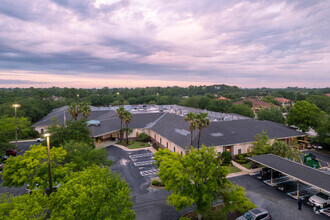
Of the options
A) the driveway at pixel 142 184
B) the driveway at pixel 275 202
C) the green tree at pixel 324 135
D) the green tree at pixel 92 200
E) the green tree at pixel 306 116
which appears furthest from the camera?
the green tree at pixel 306 116

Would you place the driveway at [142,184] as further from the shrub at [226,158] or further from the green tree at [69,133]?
the shrub at [226,158]

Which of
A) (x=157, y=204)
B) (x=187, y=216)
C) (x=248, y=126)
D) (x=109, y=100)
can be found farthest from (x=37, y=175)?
(x=109, y=100)

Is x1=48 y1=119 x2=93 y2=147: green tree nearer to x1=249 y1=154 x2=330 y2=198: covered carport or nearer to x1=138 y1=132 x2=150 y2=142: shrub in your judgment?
x1=138 y1=132 x2=150 y2=142: shrub

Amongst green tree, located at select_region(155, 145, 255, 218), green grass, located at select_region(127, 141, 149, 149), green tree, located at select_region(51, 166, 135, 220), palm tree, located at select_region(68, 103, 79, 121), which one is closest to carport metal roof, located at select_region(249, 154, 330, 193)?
green tree, located at select_region(155, 145, 255, 218)

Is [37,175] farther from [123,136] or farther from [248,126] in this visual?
[248,126]

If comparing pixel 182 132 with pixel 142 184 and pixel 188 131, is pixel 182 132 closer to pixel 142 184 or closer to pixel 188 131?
pixel 188 131

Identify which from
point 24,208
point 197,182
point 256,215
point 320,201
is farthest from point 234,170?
point 24,208

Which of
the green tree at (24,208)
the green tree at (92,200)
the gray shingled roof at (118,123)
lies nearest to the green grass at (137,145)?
the gray shingled roof at (118,123)
